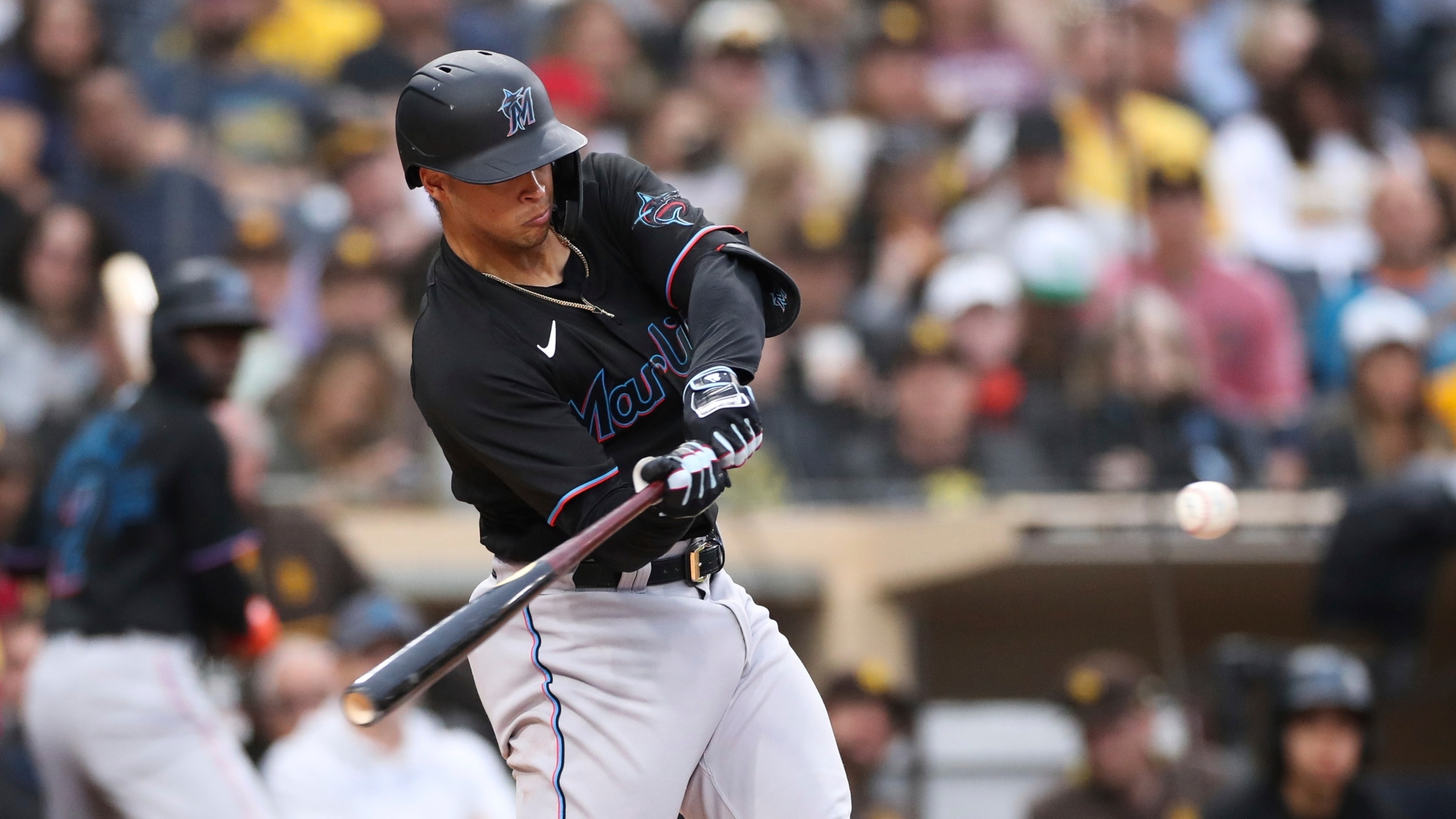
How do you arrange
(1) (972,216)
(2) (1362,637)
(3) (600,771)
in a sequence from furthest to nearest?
(1) (972,216) < (2) (1362,637) < (3) (600,771)

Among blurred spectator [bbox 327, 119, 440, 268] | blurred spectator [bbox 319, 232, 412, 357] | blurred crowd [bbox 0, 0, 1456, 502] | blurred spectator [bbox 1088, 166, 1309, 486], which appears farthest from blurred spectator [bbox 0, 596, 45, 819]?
blurred spectator [bbox 1088, 166, 1309, 486]

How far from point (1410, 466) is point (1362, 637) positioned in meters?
1.04

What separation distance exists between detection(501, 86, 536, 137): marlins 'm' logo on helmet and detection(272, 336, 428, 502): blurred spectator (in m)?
4.03

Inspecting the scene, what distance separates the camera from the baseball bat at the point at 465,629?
106 inches

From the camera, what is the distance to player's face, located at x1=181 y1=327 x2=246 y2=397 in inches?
196

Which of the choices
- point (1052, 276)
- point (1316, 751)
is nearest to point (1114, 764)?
point (1316, 751)

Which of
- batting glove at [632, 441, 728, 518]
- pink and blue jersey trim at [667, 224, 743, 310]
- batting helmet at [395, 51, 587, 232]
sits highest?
batting helmet at [395, 51, 587, 232]

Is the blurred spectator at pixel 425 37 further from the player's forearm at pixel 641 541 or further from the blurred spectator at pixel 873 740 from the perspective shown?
the player's forearm at pixel 641 541

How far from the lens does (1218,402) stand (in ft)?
23.9

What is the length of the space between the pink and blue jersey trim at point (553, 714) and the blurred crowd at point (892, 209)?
2.89m

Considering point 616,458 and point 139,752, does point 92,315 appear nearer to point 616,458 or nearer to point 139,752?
point 139,752

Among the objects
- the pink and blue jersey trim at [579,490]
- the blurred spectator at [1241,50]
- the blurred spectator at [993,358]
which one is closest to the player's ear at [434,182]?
the pink and blue jersey trim at [579,490]

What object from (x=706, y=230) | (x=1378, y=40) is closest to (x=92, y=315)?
(x=706, y=230)

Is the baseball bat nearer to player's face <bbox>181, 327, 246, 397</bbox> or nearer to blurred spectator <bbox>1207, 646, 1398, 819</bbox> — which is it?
player's face <bbox>181, 327, 246, 397</bbox>
